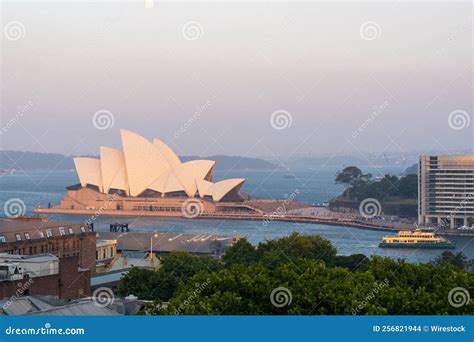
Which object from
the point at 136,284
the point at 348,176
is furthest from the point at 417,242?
the point at 136,284

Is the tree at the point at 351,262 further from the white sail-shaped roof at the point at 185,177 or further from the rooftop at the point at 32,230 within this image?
the white sail-shaped roof at the point at 185,177

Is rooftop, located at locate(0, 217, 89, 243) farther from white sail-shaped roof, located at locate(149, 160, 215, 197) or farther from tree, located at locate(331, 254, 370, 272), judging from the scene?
white sail-shaped roof, located at locate(149, 160, 215, 197)

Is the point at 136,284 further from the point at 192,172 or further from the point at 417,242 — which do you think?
the point at 192,172

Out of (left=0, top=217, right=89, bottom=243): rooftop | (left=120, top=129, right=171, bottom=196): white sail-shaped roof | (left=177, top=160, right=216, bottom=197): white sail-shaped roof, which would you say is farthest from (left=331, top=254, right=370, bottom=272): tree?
(left=177, top=160, right=216, bottom=197): white sail-shaped roof

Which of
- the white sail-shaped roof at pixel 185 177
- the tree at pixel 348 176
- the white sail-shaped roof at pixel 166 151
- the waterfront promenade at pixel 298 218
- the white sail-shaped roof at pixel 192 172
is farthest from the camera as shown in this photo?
the tree at pixel 348 176

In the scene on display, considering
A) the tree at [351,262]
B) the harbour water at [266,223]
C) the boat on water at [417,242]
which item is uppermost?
the harbour water at [266,223]

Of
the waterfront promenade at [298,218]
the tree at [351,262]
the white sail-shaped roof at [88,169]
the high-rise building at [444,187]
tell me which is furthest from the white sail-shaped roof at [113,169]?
the tree at [351,262]
